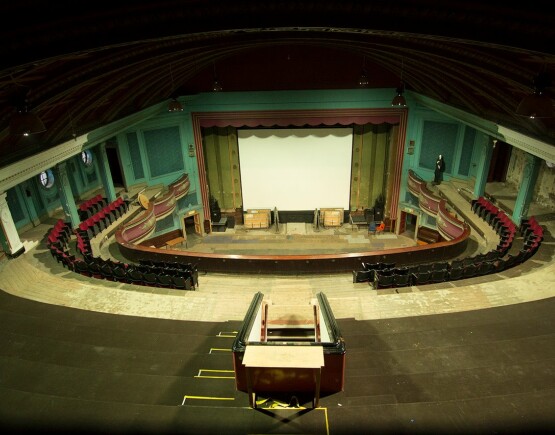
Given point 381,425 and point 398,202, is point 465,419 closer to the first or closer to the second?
point 381,425

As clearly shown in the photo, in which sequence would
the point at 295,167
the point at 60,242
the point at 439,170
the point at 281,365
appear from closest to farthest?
the point at 281,365, the point at 60,242, the point at 439,170, the point at 295,167

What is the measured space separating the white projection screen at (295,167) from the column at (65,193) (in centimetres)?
699

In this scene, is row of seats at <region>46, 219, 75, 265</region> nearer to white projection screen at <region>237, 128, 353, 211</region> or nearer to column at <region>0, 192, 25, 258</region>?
column at <region>0, 192, 25, 258</region>

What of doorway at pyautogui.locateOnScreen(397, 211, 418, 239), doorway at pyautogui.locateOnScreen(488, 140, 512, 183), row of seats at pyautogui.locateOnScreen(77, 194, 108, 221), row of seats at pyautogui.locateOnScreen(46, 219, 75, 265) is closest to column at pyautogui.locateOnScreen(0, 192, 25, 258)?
row of seats at pyautogui.locateOnScreen(46, 219, 75, 265)

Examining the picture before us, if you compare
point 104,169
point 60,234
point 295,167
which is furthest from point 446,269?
point 104,169

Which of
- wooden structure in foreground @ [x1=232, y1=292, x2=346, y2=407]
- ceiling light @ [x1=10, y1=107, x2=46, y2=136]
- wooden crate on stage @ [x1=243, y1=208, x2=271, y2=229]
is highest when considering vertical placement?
ceiling light @ [x1=10, y1=107, x2=46, y2=136]

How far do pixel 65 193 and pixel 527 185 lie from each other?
12.6 metres

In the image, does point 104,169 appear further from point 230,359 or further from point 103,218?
point 230,359

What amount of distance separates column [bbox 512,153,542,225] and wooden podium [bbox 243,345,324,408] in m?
8.95

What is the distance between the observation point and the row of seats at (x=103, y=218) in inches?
443

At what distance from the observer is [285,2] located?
3.33 m

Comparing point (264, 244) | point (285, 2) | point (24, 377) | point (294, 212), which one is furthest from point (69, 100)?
point (294, 212)

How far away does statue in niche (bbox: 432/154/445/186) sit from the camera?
14094 millimetres

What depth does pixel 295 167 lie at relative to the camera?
16172mm
